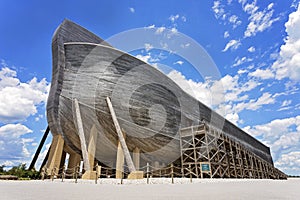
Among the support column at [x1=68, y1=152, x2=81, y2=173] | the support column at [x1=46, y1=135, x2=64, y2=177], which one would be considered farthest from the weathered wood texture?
the support column at [x1=68, y1=152, x2=81, y2=173]

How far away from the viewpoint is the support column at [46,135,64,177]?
12500mm

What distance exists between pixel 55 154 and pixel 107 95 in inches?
198

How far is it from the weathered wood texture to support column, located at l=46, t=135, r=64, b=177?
0.51 meters

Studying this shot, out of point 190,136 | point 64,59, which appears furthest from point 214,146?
point 64,59

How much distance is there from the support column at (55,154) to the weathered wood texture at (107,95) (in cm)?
51

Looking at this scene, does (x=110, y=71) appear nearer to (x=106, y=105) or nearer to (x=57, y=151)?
(x=106, y=105)

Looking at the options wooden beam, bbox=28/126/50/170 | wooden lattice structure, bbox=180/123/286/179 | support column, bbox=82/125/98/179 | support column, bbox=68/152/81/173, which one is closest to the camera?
support column, bbox=82/125/98/179

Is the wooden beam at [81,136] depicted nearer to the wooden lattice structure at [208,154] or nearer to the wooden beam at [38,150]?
the wooden beam at [38,150]

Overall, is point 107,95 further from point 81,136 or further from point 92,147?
point 92,147

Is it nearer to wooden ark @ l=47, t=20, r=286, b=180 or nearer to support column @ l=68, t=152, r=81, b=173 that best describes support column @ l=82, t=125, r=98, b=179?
wooden ark @ l=47, t=20, r=286, b=180

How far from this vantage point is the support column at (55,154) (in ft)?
41.0

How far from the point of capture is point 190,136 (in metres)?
16.9

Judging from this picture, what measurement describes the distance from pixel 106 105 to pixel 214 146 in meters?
8.89

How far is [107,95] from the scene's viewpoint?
1342 centimetres
